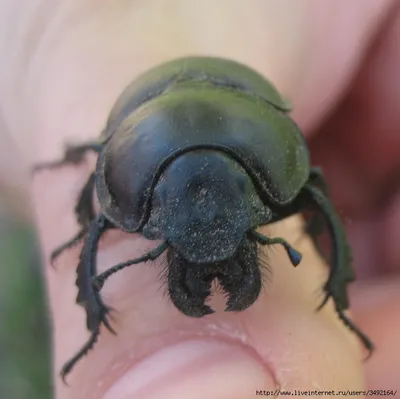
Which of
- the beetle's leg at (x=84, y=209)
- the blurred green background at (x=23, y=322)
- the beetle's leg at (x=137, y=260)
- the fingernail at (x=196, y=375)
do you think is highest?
the beetle's leg at (x=137, y=260)

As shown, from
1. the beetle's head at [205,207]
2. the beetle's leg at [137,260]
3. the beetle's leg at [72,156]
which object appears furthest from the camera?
the beetle's leg at [72,156]

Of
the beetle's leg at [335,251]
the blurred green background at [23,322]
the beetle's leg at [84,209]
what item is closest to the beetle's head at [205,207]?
the beetle's leg at [335,251]

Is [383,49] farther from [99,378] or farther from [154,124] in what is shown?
[99,378]

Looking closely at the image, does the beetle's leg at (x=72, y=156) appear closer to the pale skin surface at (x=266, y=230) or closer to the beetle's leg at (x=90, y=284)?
the pale skin surface at (x=266, y=230)

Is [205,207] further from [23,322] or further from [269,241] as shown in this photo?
[23,322]

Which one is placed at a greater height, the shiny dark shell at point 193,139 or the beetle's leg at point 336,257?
the shiny dark shell at point 193,139

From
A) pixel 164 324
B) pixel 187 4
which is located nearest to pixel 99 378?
pixel 164 324

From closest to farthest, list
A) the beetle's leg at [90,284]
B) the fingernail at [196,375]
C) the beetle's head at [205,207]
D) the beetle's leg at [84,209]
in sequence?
the beetle's head at [205,207], the fingernail at [196,375], the beetle's leg at [90,284], the beetle's leg at [84,209]
